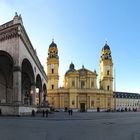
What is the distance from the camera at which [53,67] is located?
126312mm

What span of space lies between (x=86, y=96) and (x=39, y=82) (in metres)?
56.6

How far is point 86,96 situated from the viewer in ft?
413

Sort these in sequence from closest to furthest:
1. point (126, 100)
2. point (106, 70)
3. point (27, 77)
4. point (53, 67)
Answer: point (27, 77) < point (53, 67) < point (106, 70) < point (126, 100)

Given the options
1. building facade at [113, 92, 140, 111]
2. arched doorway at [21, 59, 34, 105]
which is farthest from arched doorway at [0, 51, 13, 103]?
building facade at [113, 92, 140, 111]

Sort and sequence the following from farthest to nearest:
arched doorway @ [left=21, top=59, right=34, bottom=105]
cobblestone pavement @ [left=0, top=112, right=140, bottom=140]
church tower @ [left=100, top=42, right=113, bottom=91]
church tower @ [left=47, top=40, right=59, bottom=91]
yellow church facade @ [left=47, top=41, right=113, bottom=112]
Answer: church tower @ [left=100, top=42, right=113, bottom=91], church tower @ [left=47, top=40, right=59, bottom=91], yellow church facade @ [left=47, top=41, right=113, bottom=112], arched doorway @ [left=21, top=59, right=34, bottom=105], cobblestone pavement @ [left=0, top=112, right=140, bottom=140]

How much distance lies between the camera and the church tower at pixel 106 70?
425 ft

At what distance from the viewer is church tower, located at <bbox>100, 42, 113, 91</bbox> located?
130 meters

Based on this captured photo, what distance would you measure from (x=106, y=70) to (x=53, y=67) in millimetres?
22216

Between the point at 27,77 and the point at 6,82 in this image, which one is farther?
the point at 27,77

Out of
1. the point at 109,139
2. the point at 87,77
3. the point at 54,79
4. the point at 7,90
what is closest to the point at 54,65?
the point at 54,79

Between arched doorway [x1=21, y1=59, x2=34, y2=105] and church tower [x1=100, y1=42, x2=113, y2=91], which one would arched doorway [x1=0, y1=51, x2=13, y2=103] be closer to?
arched doorway [x1=21, y1=59, x2=34, y2=105]

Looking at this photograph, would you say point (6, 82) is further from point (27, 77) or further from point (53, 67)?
point (53, 67)

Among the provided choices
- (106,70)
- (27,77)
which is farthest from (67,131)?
(106,70)

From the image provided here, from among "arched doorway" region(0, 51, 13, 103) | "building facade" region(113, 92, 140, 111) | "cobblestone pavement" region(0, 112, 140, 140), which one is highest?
"arched doorway" region(0, 51, 13, 103)
